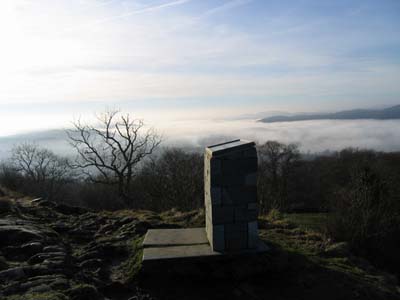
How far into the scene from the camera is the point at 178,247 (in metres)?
5.28

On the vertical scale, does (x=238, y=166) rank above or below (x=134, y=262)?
above

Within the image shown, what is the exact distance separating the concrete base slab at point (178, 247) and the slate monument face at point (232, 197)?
0.51 ft

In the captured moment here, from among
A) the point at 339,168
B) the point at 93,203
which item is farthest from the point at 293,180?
the point at 93,203

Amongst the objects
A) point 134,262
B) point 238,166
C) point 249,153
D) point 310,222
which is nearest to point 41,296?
point 134,262

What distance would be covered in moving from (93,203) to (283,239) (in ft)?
78.6

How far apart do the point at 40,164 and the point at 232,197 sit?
3863 centimetres

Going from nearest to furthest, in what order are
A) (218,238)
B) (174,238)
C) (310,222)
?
(218,238) → (174,238) → (310,222)

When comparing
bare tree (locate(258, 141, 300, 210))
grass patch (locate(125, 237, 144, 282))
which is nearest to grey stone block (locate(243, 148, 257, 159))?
grass patch (locate(125, 237, 144, 282))

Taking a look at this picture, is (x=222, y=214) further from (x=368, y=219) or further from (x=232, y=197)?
(x=368, y=219)

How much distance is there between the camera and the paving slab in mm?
5465

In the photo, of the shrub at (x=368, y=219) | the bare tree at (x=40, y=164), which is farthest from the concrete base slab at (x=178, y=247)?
the bare tree at (x=40, y=164)

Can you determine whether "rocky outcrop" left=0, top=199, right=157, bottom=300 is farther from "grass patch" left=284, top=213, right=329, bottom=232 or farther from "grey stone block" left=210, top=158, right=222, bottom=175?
"grass patch" left=284, top=213, right=329, bottom=232

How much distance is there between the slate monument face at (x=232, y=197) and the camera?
5.12 m

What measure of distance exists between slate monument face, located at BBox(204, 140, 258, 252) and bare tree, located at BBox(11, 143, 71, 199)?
1293 inches
